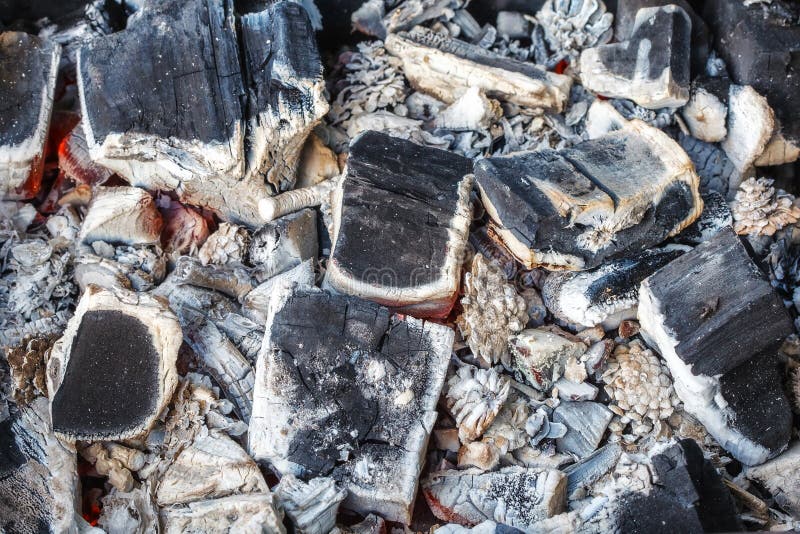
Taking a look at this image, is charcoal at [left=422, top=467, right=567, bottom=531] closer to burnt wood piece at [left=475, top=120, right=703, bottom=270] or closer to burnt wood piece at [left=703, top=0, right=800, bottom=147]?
burnt wood piece at [left=475, top=120, right=703, bottom=270]

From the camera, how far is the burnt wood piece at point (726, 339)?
2.10m

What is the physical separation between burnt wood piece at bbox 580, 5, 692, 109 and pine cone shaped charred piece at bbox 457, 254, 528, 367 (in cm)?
88

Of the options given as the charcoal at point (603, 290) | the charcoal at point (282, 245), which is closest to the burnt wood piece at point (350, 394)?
the charcoal at point (282, 245)

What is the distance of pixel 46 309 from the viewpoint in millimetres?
2377

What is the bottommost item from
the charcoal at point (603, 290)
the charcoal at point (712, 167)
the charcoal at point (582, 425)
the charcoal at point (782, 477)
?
the charcoal at point (782, 477)

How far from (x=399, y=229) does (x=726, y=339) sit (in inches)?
41.3

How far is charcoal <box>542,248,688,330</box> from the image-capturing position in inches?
90.4

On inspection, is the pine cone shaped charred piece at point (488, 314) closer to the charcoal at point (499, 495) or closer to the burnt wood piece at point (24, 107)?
the charcoal at point (499, 495)

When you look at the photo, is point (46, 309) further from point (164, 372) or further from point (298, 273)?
point (298, 273)

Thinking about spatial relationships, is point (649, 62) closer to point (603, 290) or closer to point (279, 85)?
point (603, 290)

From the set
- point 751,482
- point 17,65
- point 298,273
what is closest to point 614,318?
point 751,482

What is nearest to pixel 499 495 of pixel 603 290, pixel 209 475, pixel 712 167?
pixel 603 290

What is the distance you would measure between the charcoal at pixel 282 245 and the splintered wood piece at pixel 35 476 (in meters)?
0.81

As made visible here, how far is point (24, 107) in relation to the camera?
255 cm
